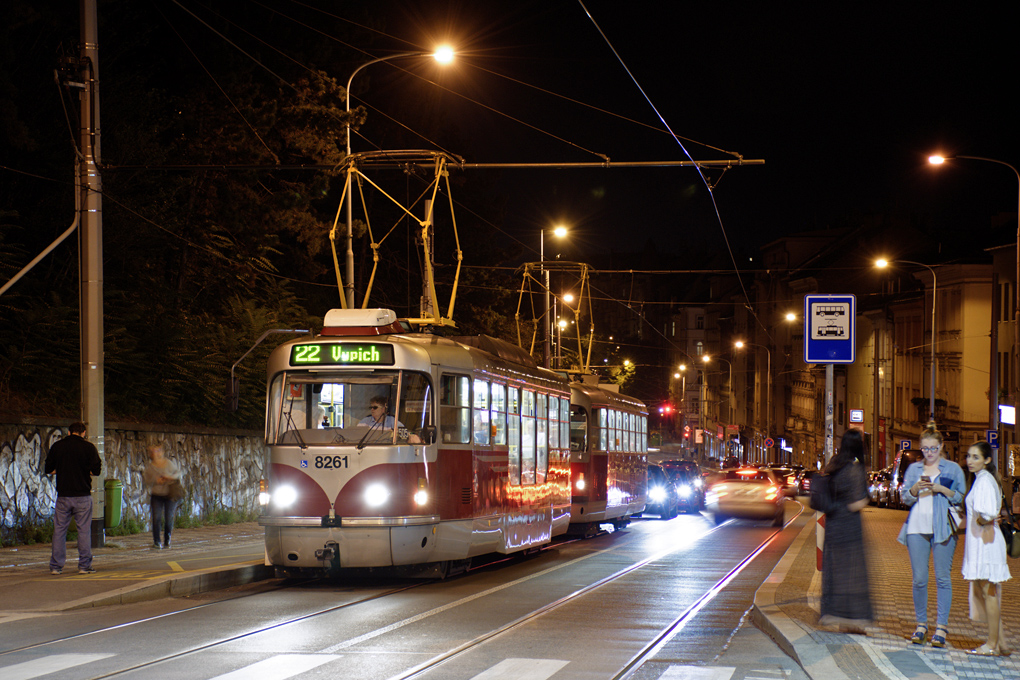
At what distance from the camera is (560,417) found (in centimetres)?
2020

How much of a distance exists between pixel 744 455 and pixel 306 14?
88.6 m

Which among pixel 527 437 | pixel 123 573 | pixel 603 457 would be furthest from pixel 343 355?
pixel 603 457

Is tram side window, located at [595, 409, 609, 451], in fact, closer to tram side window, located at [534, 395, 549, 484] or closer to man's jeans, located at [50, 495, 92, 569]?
tram side window, located at [534, 395, 549, 484]

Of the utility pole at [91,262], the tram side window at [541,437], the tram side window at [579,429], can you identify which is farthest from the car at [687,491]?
the utility pole at [91,262]

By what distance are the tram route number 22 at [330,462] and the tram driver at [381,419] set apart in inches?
19.9

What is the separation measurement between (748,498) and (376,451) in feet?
59.5

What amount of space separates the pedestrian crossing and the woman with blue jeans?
61.6 inches

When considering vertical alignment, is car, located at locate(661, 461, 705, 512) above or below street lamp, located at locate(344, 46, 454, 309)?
below

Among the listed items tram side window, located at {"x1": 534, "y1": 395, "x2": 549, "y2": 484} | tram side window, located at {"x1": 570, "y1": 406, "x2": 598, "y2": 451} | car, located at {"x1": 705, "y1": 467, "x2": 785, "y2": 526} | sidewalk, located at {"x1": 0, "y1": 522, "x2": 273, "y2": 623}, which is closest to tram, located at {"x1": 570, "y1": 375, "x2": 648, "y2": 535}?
tram side window, located at {"x1": 570, "y1": 406, "x2": 598, "y2": 451}

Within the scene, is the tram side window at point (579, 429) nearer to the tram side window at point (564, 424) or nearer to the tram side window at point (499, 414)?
the tram side window at point (564, 424)

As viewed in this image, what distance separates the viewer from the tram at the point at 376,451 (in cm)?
1339

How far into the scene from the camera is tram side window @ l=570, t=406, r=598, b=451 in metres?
22.4

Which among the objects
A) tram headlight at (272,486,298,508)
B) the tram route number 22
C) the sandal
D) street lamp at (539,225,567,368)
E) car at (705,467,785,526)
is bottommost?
car at (705,467,785,526)

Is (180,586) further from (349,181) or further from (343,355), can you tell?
(349,181)
